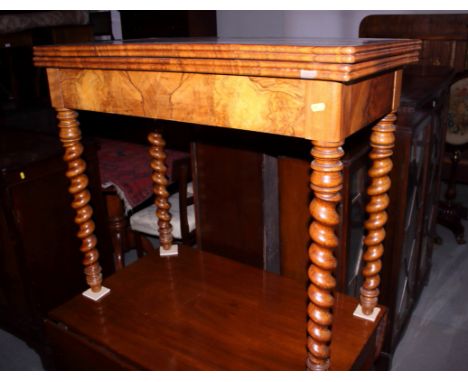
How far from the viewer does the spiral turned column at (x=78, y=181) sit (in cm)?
163

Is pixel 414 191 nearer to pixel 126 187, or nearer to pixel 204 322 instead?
pixel 204 322

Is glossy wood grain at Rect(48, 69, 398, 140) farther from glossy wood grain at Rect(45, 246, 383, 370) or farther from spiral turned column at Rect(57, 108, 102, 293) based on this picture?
glossy wood grain at Rect(45, 246, 383, 370)

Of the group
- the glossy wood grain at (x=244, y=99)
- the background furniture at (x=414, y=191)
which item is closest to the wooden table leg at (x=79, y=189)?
the glossy wood grain at (x=244, y=99)

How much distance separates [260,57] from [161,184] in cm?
117

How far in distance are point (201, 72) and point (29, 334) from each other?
1.97m

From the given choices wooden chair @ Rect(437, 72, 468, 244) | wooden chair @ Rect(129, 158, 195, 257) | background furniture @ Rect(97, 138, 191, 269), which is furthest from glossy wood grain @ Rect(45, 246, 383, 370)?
wooden chair @ Rect(437, 72, 468, 244)

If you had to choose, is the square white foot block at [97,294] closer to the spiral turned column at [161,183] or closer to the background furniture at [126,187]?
the spiral turned column at [161,183]

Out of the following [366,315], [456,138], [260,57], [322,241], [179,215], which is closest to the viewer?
[260,57]

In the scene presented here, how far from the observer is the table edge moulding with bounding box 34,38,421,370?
103 cm

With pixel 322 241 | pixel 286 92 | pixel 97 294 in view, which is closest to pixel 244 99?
pixel 286 92

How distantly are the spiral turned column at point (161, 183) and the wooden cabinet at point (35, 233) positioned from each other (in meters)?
0.51

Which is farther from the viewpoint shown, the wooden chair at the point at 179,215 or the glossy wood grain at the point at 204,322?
the wooden chair at the point at 179,215

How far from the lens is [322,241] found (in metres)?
1.16
